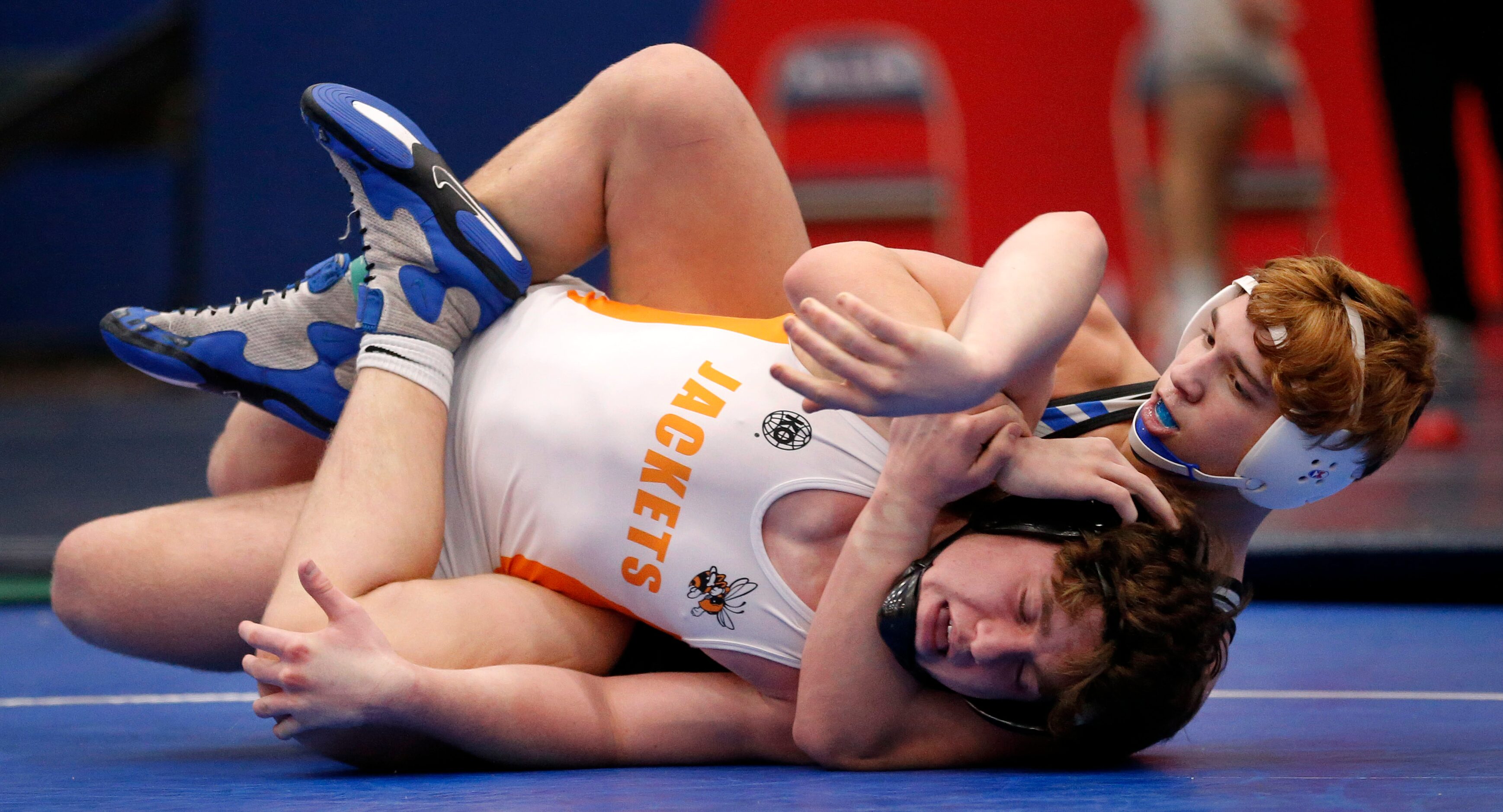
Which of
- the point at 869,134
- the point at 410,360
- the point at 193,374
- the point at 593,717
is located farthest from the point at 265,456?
the point at 869,134

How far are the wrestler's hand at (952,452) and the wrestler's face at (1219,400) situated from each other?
0.20m

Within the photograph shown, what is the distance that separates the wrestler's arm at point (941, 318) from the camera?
1387 millimetres

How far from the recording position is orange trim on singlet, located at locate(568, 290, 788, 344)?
1.92m

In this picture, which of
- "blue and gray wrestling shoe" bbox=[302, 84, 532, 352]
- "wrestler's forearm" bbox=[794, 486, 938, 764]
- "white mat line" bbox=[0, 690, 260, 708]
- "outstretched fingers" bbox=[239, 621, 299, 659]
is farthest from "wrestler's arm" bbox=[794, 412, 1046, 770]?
"white mat line" bbox=[0, 690, 260, 708]

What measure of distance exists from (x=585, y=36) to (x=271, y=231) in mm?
1639

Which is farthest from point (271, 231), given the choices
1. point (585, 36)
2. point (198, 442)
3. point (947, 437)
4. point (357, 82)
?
point (947, 437)

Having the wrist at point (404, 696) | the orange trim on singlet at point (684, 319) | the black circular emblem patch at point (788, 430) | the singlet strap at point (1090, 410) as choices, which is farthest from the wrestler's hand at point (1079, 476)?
the wrist at point (404, 696)

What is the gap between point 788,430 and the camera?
1.79m

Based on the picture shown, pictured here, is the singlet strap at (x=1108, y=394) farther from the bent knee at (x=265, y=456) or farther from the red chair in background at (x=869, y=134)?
the red chair in background at (x=869, y=134)

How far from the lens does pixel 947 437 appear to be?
1.60 meters

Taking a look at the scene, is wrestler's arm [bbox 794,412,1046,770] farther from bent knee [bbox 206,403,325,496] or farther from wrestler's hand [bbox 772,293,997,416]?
bent knee [bbox 206,403,325,496]

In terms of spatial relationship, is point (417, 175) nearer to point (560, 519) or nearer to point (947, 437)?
point (560, 519)

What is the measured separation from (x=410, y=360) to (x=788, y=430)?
1.70ft

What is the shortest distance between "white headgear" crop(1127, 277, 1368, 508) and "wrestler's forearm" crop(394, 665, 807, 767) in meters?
0.52
